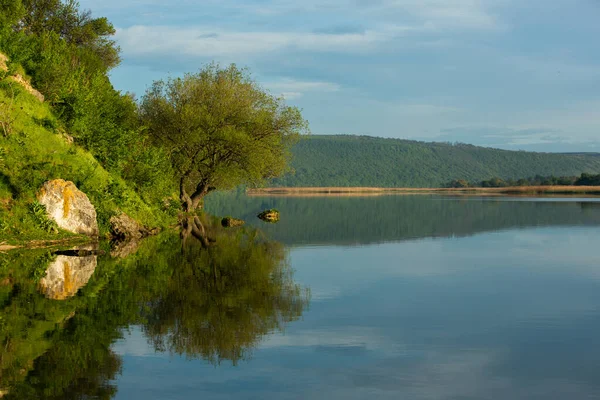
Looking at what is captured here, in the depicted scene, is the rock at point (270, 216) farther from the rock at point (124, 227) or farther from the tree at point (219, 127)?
the rock at point (124, 227)

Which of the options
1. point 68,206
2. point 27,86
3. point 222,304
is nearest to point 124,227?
point 68,206

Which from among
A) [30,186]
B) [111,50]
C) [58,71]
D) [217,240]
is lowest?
[217,240]

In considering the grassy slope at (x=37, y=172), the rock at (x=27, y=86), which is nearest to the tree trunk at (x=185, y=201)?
the grassy slope at (x=37, y=172)

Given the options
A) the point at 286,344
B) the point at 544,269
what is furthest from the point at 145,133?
the point at 286,344

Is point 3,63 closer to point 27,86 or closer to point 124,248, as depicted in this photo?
point 27,86

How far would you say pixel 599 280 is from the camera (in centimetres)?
2609

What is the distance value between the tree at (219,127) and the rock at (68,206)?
21106 mm

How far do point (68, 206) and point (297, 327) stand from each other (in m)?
24.4

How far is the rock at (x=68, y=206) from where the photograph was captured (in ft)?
120

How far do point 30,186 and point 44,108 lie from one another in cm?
1146

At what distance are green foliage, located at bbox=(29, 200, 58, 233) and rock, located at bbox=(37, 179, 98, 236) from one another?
0.35 meters

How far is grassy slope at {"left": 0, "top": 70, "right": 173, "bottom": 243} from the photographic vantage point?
34875mm

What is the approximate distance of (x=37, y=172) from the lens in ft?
123

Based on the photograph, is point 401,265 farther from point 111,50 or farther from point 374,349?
point 111,50
